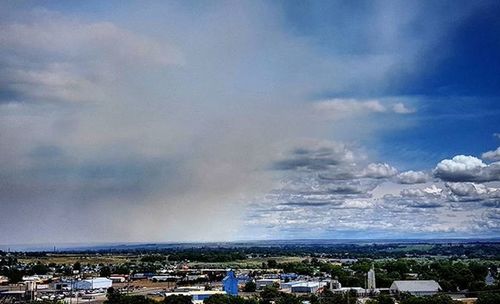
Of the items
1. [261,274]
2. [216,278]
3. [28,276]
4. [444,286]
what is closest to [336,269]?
[261,274]

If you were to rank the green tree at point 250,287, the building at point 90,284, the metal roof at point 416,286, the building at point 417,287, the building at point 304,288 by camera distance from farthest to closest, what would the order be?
the building at point 90,284
the green tree at point 250,287
the building at point 304,288
the metal roof at point 416,286
the building at point 417,287

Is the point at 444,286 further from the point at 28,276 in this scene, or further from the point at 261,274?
the point at 28,276

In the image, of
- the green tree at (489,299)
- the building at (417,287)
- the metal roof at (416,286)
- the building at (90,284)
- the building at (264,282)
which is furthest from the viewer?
the building at (90,284)

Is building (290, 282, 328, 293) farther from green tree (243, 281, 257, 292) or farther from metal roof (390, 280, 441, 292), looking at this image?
metal roof (390, 280, 441, 292)

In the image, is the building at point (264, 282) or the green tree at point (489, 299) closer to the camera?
the green tree at point (489, 299)

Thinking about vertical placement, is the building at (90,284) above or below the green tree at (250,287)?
above

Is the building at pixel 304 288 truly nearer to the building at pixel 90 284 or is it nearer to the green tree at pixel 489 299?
the green tree at pixel 489 299

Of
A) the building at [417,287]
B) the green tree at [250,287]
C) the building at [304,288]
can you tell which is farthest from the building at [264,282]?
the building at [417,287]

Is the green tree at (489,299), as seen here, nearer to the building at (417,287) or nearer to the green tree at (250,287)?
the building at (417,287)

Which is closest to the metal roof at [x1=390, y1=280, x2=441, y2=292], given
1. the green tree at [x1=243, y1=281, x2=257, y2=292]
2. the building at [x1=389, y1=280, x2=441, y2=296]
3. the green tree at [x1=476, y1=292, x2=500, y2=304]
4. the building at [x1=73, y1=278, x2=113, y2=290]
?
the building at [x1=389, y1=280, x2=441, y2=296]
